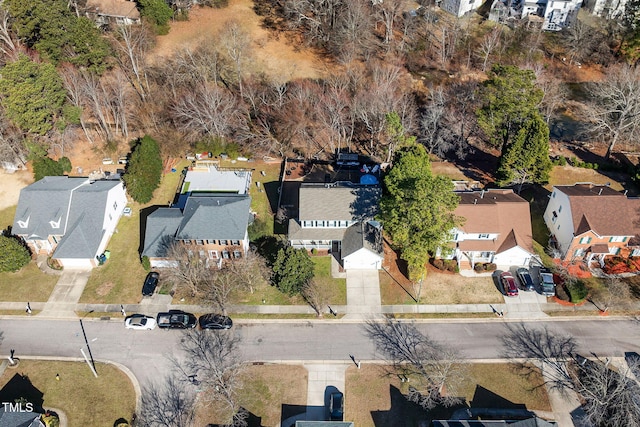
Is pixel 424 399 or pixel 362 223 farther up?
pixel 362 223

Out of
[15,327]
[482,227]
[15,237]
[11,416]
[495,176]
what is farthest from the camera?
[495,176]

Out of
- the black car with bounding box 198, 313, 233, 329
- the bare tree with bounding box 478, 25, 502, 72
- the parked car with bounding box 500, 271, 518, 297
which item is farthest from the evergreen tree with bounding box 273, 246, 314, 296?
the bare tree with bounding box 478, 25, 502, 72

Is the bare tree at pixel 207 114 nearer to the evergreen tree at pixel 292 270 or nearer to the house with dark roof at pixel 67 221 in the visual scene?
the house with dark roof at pixel 67 221

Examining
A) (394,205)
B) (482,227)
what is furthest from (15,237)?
(482,227)

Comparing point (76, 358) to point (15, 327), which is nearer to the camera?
point (76, 358)

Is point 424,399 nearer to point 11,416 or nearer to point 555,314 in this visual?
point 555,314

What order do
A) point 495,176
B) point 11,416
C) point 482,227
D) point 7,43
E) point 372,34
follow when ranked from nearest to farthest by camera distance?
point 11,416
point 482,227
point 495,176
point 7,43
point 372,34

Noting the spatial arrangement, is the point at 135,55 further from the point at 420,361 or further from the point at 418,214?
the point at 420,361
